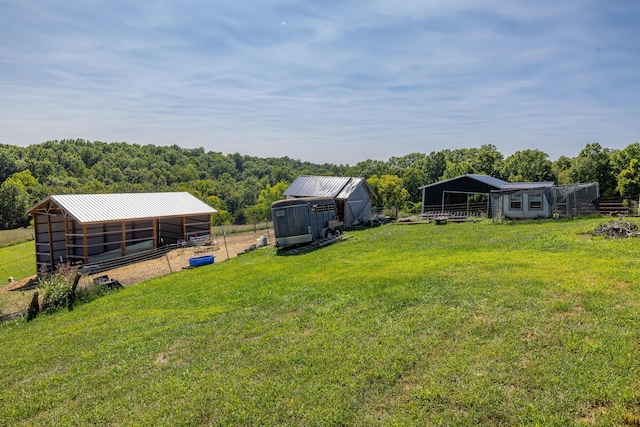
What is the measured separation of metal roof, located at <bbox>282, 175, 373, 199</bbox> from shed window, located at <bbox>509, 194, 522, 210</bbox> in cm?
1149

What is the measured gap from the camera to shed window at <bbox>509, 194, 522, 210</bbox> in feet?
88.0

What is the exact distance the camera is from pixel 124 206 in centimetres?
2591

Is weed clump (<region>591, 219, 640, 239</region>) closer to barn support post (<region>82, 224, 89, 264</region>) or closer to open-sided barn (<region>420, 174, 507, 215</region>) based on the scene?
open-sided barn (<region>420, 174, 507, 215</region>)

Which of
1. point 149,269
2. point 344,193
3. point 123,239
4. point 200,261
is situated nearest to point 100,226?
point 123,239

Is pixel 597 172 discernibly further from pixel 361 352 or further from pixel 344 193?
pixel 361 352

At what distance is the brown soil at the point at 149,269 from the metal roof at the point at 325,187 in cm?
574

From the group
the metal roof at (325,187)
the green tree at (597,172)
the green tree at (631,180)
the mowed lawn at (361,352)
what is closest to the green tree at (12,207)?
the metal roof at (325,187)

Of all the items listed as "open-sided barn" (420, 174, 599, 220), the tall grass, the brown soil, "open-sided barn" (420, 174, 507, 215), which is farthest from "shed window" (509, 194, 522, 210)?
the tall grass

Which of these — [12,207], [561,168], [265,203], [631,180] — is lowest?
[265,203]

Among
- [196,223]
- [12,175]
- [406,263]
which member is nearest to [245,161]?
[12,175]

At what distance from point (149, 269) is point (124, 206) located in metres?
7.87

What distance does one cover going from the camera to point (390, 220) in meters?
32.0

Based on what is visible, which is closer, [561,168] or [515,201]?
[515,201]

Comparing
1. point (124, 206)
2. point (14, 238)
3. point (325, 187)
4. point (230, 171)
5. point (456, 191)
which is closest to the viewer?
point (124, 206)
